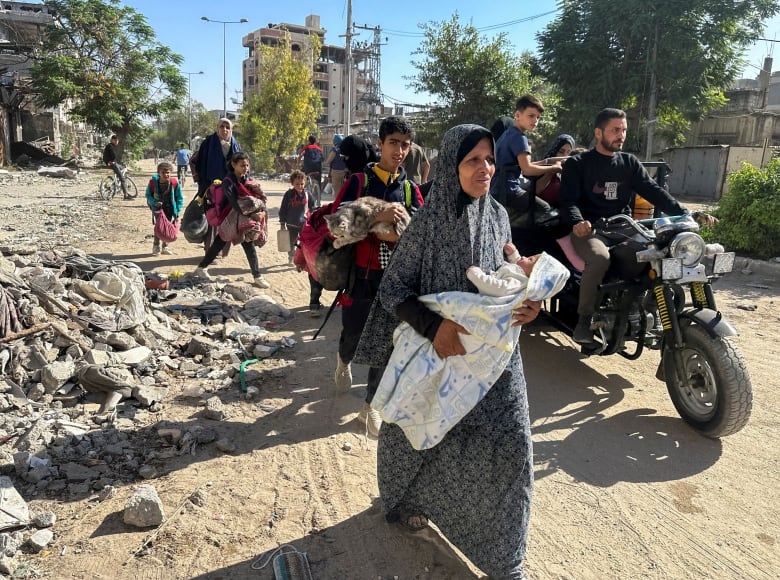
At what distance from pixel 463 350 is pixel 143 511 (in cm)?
178

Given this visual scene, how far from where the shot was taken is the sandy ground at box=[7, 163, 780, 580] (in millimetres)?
2527

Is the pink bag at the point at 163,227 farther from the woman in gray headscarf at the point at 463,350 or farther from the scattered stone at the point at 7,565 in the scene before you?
the woman in gray headscarf at the point at 463,350

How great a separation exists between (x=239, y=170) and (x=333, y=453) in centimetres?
485

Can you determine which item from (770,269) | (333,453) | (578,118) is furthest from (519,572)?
(578,118)

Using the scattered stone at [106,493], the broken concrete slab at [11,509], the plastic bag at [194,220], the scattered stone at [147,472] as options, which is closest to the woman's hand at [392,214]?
the scattered stone at [147,472]

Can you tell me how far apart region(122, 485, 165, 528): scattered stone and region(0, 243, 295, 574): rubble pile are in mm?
28

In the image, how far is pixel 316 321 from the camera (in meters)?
6.21

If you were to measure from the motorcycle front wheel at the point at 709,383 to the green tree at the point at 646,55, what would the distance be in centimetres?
1837

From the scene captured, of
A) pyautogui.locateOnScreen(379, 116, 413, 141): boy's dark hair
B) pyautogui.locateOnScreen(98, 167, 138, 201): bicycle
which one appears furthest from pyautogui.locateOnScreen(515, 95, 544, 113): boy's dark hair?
pyautogui.locateOnScreen(98, 167, 138, 201): bicycle

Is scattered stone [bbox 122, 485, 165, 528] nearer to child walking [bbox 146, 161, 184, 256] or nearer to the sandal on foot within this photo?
the sandal on foot

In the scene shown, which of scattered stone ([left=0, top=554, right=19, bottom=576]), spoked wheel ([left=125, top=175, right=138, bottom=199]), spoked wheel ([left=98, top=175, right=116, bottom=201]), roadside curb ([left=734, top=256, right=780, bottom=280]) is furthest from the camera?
spoked wheel ([left=125, top=175, right=138, bottom=199])

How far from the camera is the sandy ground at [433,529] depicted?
2.53 metres

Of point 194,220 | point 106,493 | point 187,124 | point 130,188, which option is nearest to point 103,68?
point 130,188

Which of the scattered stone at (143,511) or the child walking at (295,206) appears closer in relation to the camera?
the scattered stone at (143,511)
